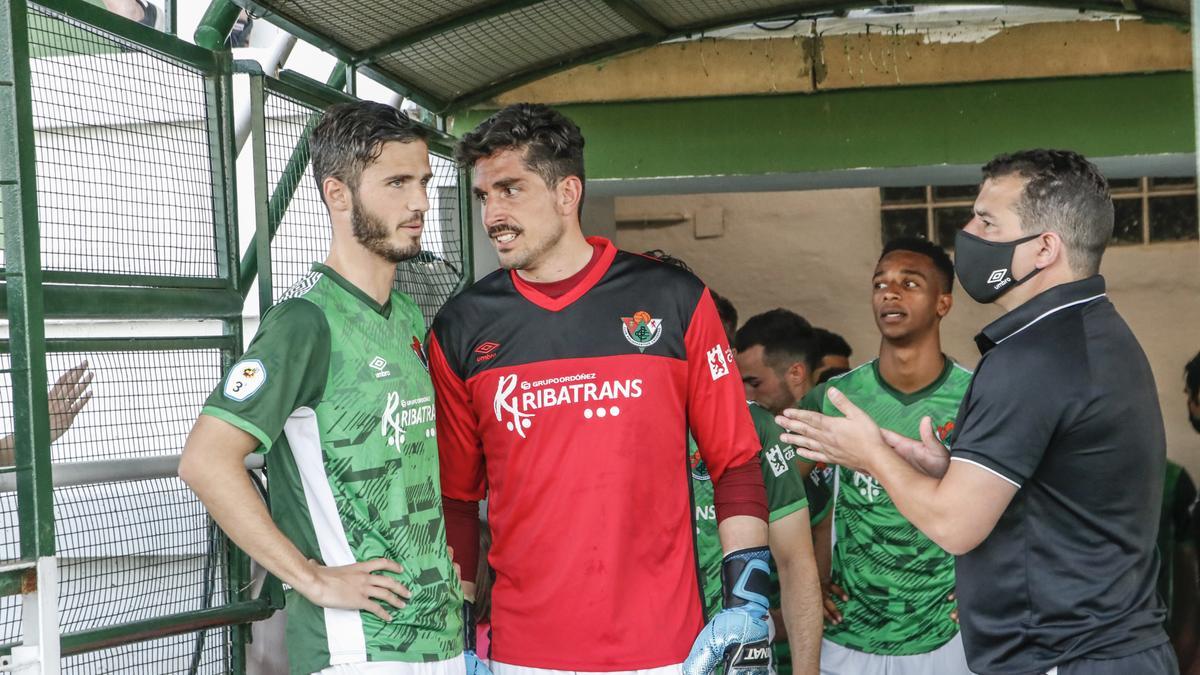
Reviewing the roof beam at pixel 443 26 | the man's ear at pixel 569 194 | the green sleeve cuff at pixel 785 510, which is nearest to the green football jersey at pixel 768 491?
the green sleeve cuff at pixel 785 510

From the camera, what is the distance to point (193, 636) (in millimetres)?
3873

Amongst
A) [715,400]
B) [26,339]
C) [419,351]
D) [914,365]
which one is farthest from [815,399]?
[26,339]

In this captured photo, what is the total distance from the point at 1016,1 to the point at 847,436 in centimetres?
297

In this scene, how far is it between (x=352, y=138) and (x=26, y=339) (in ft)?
3.19

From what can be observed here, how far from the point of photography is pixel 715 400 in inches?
148

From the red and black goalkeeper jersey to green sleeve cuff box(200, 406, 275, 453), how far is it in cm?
79

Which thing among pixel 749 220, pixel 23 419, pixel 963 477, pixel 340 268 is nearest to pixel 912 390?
Answer: pixel 963 477

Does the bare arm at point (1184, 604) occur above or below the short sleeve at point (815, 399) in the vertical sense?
below

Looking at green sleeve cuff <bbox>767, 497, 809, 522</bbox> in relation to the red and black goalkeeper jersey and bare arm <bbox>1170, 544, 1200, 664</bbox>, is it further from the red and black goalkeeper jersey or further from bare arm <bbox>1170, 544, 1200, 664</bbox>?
bare arm <bbox>1170, 544, 1200, 664</bbox>

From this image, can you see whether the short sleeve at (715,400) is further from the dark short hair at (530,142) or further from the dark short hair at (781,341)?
the dark short hair at (781,341)

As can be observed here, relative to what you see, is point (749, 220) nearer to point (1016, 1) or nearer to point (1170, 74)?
point (1170, 74)

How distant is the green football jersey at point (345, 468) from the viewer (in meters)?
3.26

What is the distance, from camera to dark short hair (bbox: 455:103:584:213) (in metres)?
3.87

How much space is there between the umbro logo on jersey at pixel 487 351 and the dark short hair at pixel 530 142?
476 mm
